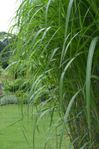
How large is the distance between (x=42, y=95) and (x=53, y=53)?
632 millimetres

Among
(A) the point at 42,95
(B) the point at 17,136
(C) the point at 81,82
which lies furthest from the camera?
(B) the point at 17,136

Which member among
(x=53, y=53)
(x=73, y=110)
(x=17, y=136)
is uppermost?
(x=53, y=53)

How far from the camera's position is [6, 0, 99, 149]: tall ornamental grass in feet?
5.48

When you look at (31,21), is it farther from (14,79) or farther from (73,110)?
(14,79)

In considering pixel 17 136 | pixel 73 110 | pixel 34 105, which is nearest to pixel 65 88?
pixel 73 110

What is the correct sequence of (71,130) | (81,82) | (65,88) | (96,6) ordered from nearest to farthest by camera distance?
(96,6) < (81,82) < (65,88) < (71,130)

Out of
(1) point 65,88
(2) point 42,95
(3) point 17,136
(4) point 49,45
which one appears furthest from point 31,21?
(3) point 17,136

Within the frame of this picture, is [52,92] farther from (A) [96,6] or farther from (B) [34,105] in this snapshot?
(A) [96,6]

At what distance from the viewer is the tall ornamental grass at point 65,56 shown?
1.67 metres

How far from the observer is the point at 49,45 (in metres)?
1.93

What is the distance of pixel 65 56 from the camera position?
1.81m

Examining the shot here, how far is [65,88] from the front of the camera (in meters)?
1.92

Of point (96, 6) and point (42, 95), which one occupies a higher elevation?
point (96, 6)

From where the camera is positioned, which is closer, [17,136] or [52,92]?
[52,92]
